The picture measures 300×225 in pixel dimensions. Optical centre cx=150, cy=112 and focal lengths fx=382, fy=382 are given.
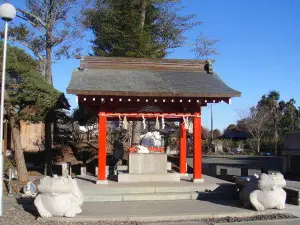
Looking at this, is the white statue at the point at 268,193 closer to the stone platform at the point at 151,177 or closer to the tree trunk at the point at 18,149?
the stone platform at the point at 151,177

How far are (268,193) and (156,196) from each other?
3372mm

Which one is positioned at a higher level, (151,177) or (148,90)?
(148,90)

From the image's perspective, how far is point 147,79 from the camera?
45.4 feet

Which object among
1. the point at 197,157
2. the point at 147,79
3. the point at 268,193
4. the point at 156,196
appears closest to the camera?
the point at 268,193

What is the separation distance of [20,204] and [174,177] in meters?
5.24

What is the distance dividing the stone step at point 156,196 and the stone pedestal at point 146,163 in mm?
2113

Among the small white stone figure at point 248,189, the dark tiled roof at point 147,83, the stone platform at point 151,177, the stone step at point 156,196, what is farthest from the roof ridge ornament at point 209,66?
the small white stone figure at point 248,189

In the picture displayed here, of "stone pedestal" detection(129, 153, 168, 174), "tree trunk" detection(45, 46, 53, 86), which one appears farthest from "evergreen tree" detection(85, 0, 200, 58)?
"stone pedestal" detection(129, 153, 168, 174)

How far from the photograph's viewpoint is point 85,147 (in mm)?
26141

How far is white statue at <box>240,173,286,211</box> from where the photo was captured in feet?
30.5

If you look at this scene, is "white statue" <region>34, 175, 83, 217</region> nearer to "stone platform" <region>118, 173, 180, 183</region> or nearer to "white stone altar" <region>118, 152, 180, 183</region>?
"stone platform" <region>118, 173, 180, 183</region>

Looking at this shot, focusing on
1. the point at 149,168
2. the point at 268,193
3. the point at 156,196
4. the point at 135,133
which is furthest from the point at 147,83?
the point at 135,133

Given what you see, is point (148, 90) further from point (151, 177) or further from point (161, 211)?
point (161, 211)

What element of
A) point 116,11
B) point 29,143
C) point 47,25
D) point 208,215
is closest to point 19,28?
point 47,25
